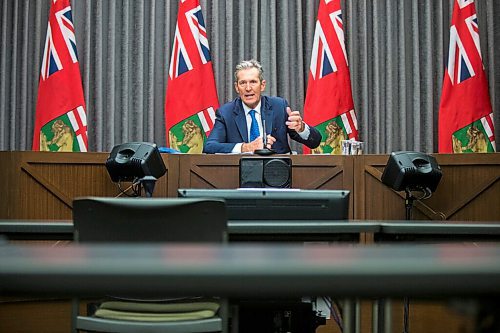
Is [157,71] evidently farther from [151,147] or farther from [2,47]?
[151,147]

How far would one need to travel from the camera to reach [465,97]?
5676 mm

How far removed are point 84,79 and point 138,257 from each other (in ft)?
19.3

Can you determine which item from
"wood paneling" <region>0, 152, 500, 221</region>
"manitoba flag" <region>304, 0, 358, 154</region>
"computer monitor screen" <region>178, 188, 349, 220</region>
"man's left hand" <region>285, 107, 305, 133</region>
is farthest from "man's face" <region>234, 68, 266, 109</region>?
"computer monitor screen" <region>178, 188, 349, 220</region>

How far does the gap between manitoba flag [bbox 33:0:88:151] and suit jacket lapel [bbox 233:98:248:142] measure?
1.63 metres

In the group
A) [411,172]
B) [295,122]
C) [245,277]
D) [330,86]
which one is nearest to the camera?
[245,277]


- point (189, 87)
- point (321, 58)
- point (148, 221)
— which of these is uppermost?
point (321, 58)

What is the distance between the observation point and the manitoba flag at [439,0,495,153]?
5.67 metres

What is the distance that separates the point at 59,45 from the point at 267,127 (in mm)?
2188

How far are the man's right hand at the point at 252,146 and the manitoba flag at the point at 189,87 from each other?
1.75 meters

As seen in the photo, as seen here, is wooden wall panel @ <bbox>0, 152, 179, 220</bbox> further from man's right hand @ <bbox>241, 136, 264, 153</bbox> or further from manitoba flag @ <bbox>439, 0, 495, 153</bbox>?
manitoba flag @ <bbox>439, 0, 495, 153</bbox>

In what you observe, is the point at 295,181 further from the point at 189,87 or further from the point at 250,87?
the point at 189,87

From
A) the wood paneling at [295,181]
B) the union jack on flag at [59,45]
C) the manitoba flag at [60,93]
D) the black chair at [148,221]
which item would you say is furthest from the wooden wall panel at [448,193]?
the union jack on flag at [59,45]

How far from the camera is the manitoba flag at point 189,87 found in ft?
19.0

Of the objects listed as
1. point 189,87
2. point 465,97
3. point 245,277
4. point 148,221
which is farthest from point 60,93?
point 245,277
